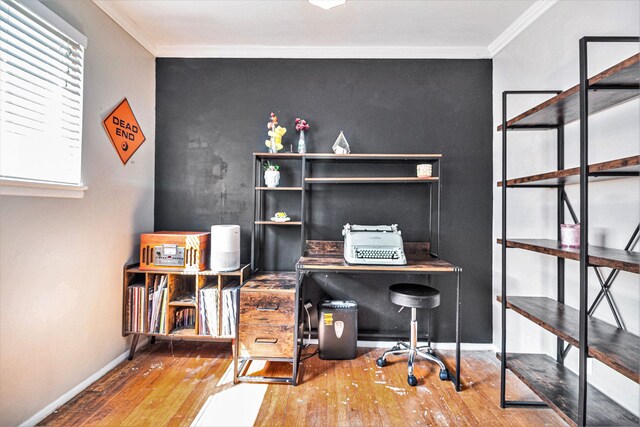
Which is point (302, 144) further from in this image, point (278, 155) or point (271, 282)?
point (271, 282)

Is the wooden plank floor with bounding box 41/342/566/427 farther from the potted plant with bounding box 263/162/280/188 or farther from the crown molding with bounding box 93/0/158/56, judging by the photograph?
the crown molding with bounding box 93/0/158/56

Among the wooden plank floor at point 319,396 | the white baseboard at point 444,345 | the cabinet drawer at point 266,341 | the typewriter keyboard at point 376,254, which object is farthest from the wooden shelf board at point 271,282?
the white baseboard at point 444,345

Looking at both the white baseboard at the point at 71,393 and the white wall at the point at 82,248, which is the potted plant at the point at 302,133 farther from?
the white baseboard at the point at 71,393

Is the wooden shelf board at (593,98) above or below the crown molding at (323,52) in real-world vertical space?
below

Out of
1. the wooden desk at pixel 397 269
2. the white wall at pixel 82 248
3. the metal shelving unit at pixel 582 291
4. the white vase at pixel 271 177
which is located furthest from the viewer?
the white vase at pixel 271 177

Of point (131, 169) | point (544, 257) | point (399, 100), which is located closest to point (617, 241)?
point (544, 257)

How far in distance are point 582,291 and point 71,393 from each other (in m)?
2.89

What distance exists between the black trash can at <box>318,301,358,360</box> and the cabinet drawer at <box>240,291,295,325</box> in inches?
16.4

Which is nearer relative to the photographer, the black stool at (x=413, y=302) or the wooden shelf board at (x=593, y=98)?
the wooden shelf board at (x=593, y=98)

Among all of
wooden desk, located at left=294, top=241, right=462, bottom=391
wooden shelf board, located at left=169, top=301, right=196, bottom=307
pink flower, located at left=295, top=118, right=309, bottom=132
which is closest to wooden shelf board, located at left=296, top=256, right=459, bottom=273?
wooden desk, located at left=294, top=241, right=462, bottom=391

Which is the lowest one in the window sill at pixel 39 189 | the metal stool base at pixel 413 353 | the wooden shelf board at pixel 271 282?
the metal stool base at pixel 413 353

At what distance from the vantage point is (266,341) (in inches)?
79.2

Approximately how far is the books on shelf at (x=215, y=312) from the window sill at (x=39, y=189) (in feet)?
3.45

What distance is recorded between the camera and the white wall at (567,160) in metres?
1.46
